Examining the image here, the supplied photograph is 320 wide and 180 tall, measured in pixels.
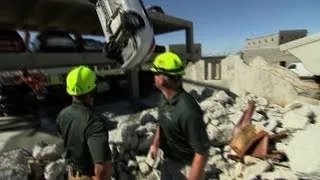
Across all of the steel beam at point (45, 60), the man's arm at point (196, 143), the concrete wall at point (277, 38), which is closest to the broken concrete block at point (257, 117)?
the steel beam at point (45, 60)

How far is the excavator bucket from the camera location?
8.32 meters

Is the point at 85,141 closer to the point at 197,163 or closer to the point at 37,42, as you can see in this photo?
the point at 197,163

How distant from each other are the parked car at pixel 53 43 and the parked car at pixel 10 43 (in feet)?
2.10

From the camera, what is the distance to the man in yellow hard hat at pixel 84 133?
341 cm

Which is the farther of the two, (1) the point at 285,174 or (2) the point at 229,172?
(2) the point at 229,172

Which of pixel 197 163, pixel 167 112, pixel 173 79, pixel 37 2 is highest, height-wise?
pixel 37 2

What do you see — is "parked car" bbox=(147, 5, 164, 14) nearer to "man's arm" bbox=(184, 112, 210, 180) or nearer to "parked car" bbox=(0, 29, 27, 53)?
"parked car" bbox=(0, 29, 27, 53)

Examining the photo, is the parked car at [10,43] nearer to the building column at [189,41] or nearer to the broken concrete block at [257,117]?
the broken concrete block at [257,117]

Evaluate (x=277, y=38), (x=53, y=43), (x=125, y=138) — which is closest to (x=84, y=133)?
(x=125, y=138)

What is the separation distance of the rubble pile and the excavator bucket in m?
1.43

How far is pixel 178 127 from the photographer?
11.7ft

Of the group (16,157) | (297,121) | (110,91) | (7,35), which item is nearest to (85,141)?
(16,157)

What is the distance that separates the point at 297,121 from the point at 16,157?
5914 millimetres

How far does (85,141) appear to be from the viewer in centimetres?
352
